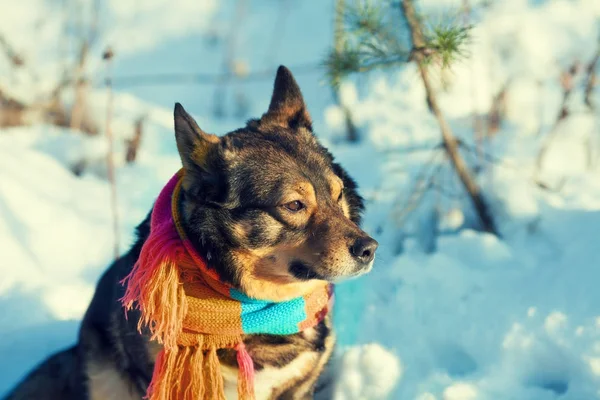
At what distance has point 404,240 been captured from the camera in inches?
155

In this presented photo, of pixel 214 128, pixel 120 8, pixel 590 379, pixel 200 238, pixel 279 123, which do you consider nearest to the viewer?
pixel 200 238

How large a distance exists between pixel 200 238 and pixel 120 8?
914 cm

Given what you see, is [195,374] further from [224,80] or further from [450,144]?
[224,80]

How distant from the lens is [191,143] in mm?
2402

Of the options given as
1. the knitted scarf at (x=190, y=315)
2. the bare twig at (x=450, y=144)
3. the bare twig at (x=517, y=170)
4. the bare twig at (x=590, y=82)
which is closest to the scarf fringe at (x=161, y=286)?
the knitted scarf at (x=190, y=315)

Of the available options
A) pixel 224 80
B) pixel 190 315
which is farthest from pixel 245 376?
pixel 224 80

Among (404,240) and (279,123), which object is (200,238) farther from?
(404,240)

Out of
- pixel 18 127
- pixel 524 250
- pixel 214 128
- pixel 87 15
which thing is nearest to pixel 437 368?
pixel 524 250

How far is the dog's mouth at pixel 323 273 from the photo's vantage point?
2322 millimetres

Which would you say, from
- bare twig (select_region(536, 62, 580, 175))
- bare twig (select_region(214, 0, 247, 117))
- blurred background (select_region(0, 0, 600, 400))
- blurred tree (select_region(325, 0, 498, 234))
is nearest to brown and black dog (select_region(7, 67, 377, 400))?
blurred background (select_region(0, 0, 600, 400))

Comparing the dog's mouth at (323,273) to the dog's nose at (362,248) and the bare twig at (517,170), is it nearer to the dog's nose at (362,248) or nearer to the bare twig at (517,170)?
the dog's nose at (362,248)

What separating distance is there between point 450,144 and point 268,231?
168 cm

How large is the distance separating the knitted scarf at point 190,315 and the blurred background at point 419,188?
2.27 ft

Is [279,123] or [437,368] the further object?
[437,368]
